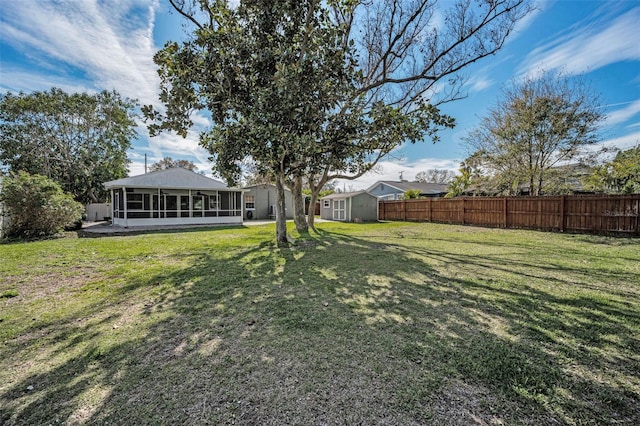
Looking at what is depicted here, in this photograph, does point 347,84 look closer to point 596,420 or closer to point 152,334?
point 152,334

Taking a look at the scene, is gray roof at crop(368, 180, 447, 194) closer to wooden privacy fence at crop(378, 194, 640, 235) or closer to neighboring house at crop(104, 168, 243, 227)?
wooden privacy fence at crop(378, 194, 640, 235)

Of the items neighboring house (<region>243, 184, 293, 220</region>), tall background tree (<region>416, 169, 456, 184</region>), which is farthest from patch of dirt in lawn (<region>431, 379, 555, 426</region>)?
tall background tree (<region>416, 169, 456, 184</region>)

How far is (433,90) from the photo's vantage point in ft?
39.7

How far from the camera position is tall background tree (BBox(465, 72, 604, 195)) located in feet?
46.4

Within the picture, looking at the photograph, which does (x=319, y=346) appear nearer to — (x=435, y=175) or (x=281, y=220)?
(x=281, y=220)

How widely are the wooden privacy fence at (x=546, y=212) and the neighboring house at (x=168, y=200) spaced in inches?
529

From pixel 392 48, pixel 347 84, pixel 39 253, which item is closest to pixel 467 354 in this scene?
pixel 347 84

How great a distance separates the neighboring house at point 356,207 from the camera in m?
21.9

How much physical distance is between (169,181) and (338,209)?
12.7m

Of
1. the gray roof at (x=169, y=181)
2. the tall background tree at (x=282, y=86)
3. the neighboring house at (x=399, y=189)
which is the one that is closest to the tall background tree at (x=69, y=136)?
the gray roof at (x=169, y=181)

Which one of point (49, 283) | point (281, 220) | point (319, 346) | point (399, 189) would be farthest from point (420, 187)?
point (49, 283)

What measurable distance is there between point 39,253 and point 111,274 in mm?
3670

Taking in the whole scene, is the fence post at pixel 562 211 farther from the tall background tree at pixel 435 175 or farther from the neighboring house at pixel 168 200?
the tall background tree at pixel 435 175

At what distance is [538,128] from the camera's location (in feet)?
48.2
